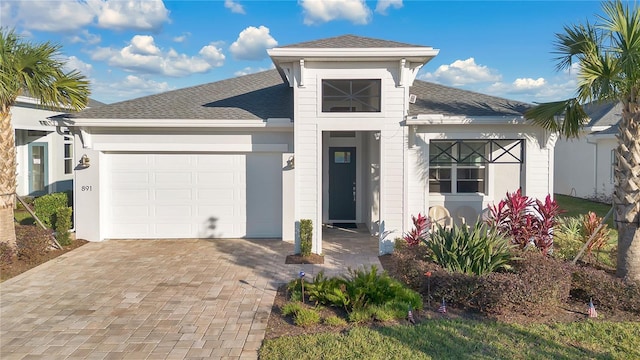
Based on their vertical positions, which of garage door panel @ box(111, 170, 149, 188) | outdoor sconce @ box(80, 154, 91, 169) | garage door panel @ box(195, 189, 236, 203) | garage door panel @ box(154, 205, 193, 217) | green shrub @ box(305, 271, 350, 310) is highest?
outdoor sconce @ box(80, 154, 91, 169)

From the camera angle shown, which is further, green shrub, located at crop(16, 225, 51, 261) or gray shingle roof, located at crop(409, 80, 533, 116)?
gray shingle roof, located at crop(409, 80, 533, 116)

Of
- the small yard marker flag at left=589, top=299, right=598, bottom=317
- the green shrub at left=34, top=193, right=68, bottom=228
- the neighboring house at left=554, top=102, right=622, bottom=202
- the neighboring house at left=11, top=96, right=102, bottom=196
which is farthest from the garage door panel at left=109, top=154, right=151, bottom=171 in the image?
the neighboring house at left=554, top=102, right=622, bottom=202

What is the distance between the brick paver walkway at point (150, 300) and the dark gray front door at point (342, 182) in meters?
2.76

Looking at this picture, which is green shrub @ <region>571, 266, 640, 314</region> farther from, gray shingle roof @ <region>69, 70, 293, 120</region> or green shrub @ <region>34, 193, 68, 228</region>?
green shrub @ <region>34, 193, 68, 228</region>

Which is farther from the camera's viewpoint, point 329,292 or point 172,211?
point 172,211

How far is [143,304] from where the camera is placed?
255 inches

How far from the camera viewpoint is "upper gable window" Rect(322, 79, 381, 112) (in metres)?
9.66

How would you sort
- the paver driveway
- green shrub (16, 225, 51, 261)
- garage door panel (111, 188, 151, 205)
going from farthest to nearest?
1. garage door panel (111, 188, 151, 205)
2. green shrub (16, 225, 51, 261)
3. the paver driveway

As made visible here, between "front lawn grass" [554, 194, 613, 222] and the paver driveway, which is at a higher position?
"front lawn grass" [554, 194, 613, 222]

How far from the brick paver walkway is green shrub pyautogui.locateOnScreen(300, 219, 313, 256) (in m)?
0.52

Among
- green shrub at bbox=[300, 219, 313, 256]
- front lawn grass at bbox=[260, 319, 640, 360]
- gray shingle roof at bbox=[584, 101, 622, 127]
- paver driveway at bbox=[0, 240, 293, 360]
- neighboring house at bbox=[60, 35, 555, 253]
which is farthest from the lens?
gray shingle roof at bbox=[584, 101, 622, 127]

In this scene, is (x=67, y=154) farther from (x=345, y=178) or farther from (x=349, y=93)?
(x=349, y=93)

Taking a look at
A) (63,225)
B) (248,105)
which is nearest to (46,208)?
(63,225)

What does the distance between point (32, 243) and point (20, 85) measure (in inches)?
125
